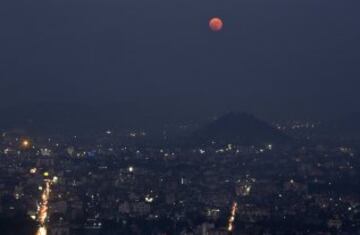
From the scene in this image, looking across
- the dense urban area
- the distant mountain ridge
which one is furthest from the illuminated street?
the distant mountain ridge

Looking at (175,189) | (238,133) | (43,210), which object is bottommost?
(43,210)

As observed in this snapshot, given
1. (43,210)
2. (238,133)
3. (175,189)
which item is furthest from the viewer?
(238,133)

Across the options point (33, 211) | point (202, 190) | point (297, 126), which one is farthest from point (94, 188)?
point (297, 126)

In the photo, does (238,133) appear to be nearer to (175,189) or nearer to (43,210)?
(175,189)

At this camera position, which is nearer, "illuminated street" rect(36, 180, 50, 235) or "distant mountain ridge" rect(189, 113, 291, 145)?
"illuminated street" rect(36, 180, 50, 235)

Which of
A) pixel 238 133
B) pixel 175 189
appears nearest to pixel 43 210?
pixel 175 189

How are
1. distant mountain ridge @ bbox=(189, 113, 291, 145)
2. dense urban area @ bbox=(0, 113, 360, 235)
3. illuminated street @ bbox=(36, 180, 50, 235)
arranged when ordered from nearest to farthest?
illuminated street @ bbox=(36, 180, 50, 235) → dense urban area @ bbox=(0, 113, 360, 235) → distant mountain ridge @ bbox=(189, 113, 291, 145)

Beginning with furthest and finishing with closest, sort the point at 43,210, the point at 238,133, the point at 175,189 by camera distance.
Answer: the point at 238,133 < the point at 175,189 < the point at 43,210

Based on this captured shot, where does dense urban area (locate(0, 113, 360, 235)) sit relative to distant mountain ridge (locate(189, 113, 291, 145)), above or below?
below

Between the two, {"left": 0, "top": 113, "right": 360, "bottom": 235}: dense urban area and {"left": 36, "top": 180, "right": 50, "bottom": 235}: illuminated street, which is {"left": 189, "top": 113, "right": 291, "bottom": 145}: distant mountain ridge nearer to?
{"left": 0, "top": 113, "right": 360, "bottom": 235}: dense urban area

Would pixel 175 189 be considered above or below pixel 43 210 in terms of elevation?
above
